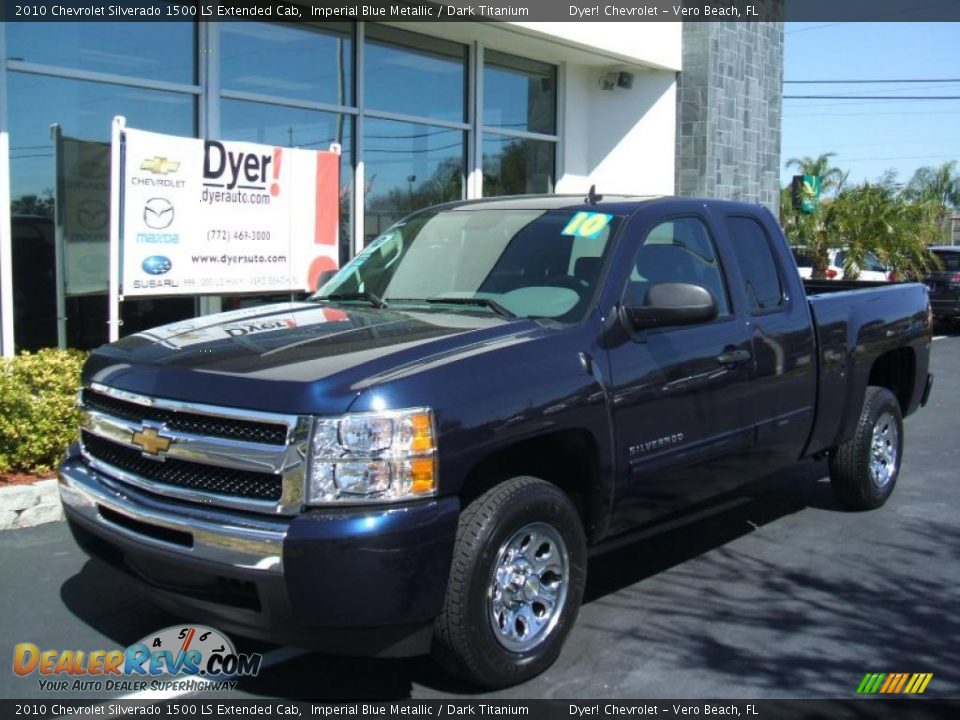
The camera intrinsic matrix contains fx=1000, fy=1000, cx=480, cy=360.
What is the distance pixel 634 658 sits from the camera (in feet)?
14.0

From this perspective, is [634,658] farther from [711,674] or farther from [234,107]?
[234,107]

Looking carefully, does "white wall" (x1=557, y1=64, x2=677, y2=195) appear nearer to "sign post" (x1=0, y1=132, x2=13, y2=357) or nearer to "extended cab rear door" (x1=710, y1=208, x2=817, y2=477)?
"sign post" (x1=0, y1=132, x2=13, y2=357)

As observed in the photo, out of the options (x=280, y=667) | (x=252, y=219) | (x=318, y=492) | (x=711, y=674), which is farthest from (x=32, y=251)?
(x=711, y=674)

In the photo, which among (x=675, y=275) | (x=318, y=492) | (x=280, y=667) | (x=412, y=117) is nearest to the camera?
(x=318, y=492)

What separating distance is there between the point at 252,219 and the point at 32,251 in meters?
2.14

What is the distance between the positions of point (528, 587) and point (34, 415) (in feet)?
12.9

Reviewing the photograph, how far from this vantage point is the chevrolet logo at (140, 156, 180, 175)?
24.6ft

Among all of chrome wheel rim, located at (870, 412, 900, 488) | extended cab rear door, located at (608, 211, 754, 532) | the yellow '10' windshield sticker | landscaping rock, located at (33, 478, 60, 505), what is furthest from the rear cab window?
landscaping rock, located at (33, 478, 60, 505)

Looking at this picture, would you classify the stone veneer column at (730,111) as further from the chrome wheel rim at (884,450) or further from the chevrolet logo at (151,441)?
the chevrolet logo at (151,441)

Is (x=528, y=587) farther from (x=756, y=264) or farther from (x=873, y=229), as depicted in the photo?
(x=873, y=229)

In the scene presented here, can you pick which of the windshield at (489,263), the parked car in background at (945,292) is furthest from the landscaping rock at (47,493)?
the parked car in background at (945,292)

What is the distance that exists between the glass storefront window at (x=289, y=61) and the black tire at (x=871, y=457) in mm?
6984

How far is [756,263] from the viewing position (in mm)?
5559

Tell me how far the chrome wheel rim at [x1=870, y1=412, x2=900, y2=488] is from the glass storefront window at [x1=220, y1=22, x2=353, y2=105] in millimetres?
7079
